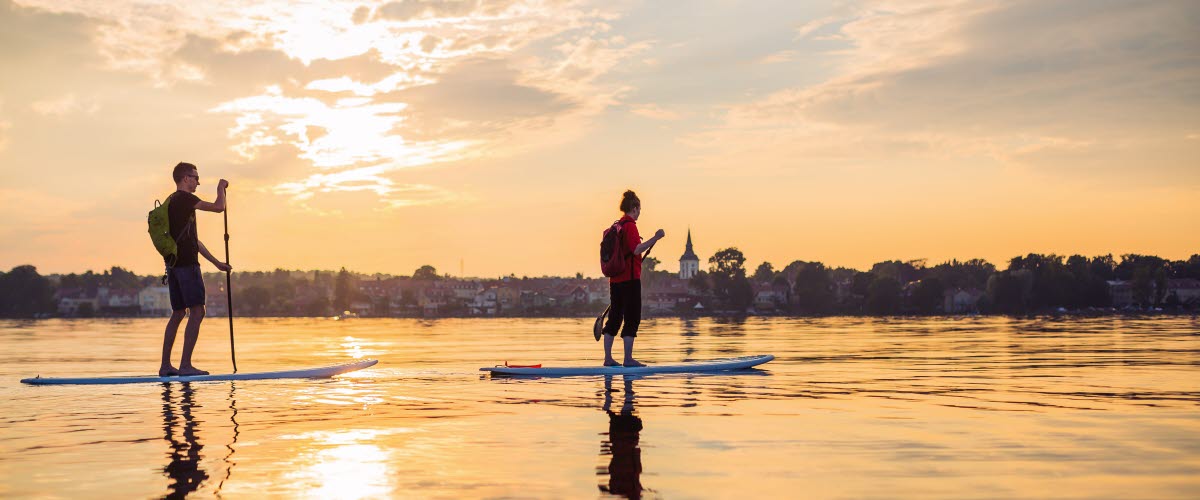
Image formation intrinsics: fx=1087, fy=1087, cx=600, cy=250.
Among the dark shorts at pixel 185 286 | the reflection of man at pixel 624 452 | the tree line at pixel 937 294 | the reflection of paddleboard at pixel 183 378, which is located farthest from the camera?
the tree line at pixel 937 294

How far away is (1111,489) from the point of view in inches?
224

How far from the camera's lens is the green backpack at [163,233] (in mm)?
12750

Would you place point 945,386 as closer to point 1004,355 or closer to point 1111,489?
point 1111,489

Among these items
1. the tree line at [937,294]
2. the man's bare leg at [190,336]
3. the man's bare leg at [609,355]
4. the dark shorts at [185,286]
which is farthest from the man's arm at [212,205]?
→ the tree line at [937,294]

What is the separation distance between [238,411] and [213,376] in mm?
3662

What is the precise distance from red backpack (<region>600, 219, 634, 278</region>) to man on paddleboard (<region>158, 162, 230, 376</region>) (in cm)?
474

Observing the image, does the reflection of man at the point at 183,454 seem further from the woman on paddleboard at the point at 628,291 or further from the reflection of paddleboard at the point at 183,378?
the woman on paddleboard at the point at 628,291

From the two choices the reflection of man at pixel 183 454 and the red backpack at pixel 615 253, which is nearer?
the reflection of man at pixel 183 454

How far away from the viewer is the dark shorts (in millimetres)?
12789

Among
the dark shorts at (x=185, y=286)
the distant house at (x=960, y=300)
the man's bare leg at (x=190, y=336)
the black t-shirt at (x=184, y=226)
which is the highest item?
the black t-shirt at (x=184, y=226)

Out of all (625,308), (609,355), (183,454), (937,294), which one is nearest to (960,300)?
(937,294)

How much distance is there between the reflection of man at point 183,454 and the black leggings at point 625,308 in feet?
18.9

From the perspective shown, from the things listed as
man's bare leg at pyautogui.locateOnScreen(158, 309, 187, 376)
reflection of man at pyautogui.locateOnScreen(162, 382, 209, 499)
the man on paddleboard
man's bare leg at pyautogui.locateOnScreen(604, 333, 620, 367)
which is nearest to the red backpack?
man's bare leg at pyautogui.locateOnScreen(604, 333, 620, 367)

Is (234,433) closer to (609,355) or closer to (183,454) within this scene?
(183,454)
